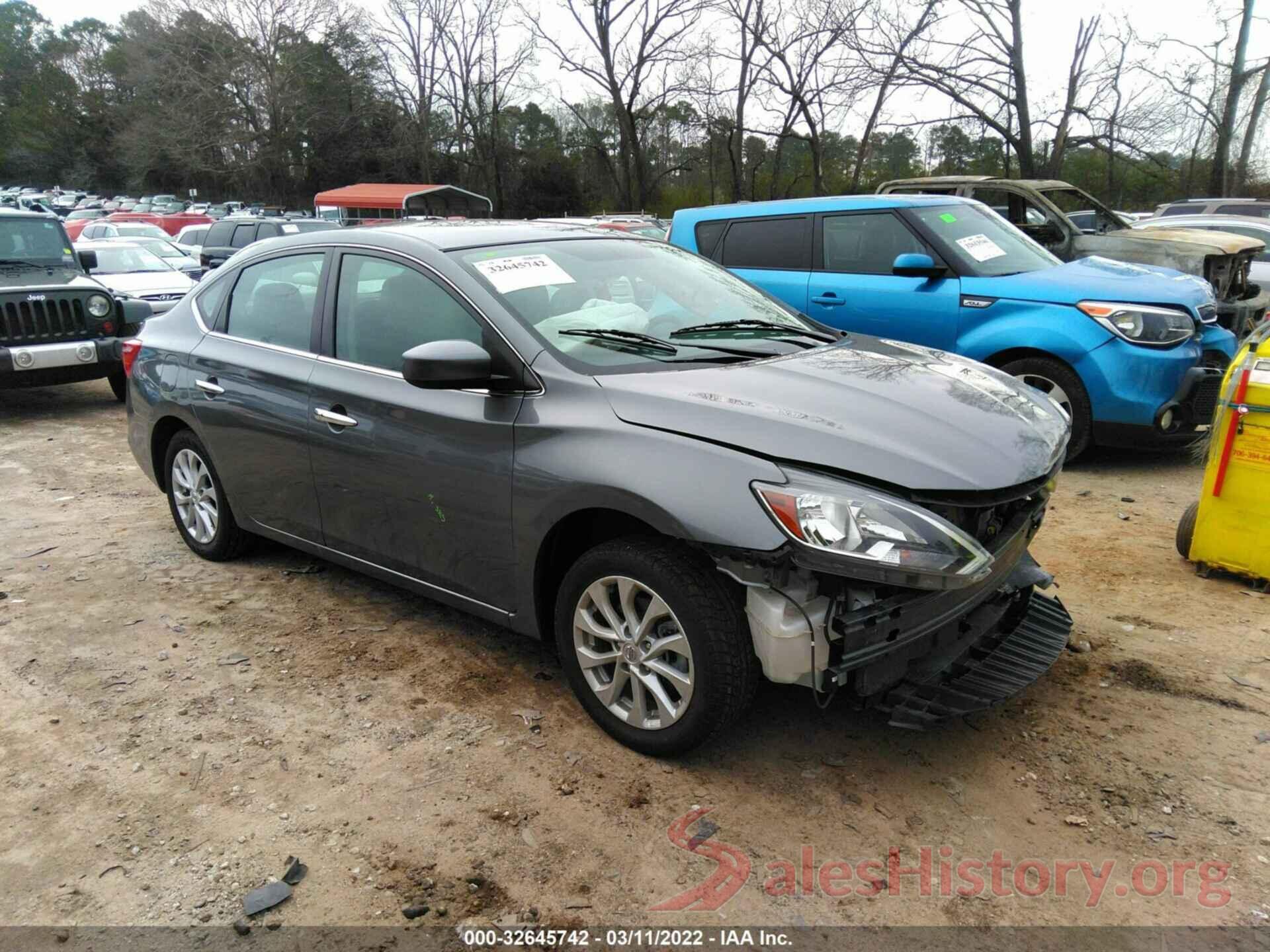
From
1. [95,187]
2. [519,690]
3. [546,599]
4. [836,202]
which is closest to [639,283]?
[546,599]

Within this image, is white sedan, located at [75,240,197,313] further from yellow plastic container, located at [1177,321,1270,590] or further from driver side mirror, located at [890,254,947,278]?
yellow plastic container, located at [1177,321,1270,590]

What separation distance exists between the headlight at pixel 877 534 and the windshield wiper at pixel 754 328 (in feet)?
3.85

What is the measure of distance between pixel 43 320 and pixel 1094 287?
9.17 m

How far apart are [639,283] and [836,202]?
4.06m

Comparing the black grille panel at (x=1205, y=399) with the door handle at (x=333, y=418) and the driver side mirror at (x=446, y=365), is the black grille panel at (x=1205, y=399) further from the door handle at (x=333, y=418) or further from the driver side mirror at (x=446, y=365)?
the door handle at (x=333, y=418)

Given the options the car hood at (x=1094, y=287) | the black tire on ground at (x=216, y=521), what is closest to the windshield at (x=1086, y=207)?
the car hood at (x=1094, y=287)

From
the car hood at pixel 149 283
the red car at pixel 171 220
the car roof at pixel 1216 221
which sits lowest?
the car hood at pixel 149 283

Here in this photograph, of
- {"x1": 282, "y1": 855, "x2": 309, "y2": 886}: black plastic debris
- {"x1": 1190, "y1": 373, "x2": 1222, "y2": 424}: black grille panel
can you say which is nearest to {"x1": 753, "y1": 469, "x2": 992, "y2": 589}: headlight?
{"x1": 282, "y1": 855, "x2": 309, "y2": 886}: black plastic debris

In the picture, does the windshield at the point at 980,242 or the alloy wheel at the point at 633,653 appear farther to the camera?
the windshield at the point at 980,242

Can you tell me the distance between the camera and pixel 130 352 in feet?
17.1

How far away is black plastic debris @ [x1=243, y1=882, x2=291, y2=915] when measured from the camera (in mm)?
2443

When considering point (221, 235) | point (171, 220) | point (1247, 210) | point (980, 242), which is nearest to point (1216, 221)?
point (1247, 210)

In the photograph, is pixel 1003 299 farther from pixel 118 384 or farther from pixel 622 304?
pixel 118 384

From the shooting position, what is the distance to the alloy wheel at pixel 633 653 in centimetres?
285
